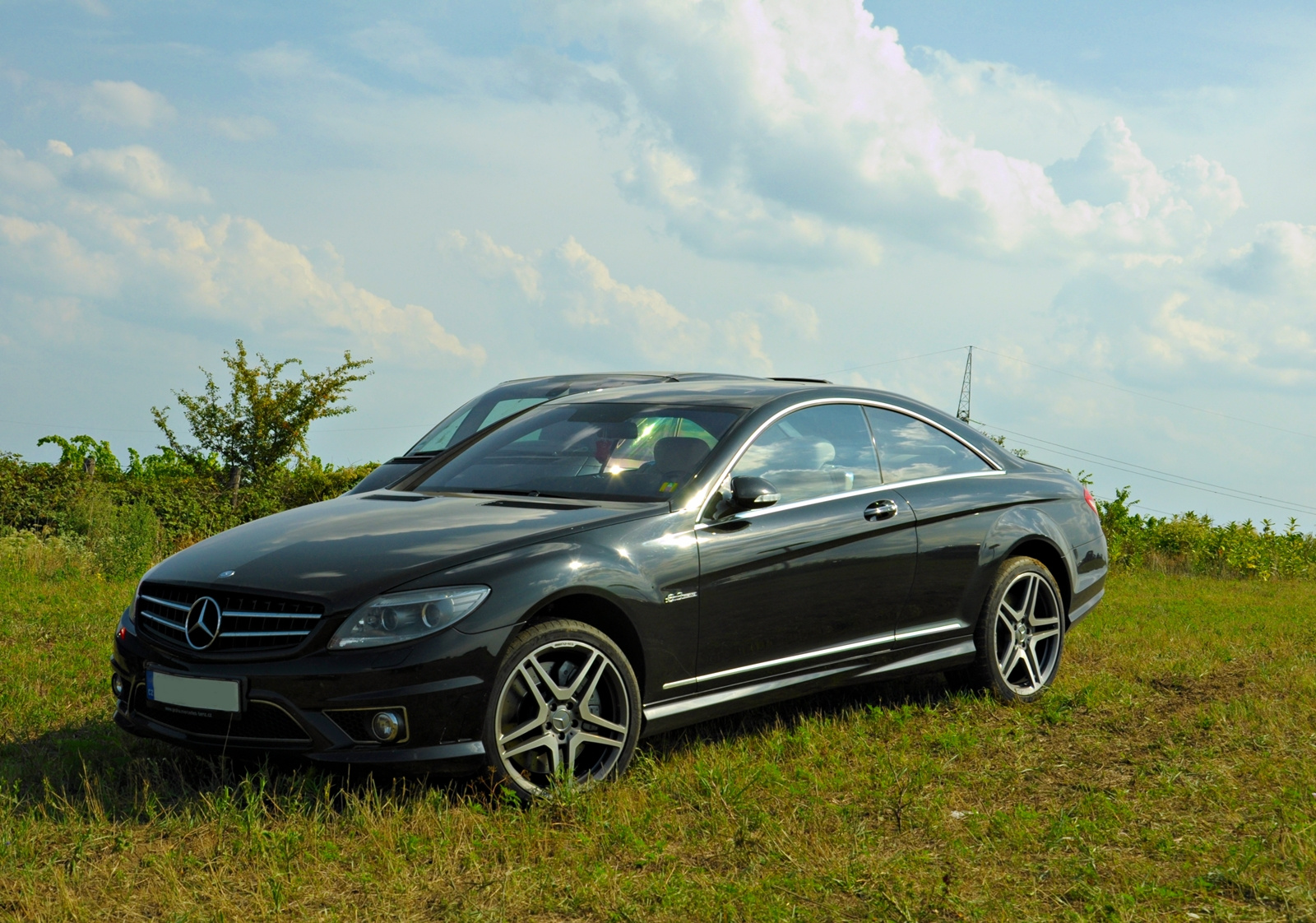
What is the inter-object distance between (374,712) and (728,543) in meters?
1.64

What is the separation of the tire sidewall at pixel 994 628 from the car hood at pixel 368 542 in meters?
2.32

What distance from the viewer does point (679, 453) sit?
5492mm

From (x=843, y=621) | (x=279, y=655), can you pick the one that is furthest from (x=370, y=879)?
(x=843, y=621)

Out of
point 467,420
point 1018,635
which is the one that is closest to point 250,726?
point 1018,635

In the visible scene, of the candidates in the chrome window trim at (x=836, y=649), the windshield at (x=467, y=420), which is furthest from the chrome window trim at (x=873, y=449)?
the windshield at (x=467, y=420)

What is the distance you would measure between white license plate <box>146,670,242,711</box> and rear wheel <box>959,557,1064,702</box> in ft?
12.5

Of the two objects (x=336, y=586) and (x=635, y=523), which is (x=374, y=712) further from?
(x=635, y=523)

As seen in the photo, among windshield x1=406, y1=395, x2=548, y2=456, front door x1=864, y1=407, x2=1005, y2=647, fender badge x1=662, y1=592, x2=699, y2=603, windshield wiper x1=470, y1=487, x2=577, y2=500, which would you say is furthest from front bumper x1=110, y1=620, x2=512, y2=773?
windshield x1=406, y1=395, x2=548, y2=456

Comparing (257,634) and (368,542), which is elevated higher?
(368,542)

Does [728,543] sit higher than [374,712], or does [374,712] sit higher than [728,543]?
[728,543]

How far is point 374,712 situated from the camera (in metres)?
4.36

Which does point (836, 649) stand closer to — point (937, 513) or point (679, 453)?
point (937, 513)

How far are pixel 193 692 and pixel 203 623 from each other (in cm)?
26

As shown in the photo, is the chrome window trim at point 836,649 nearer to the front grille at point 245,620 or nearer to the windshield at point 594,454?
the windshield at point 594,454
